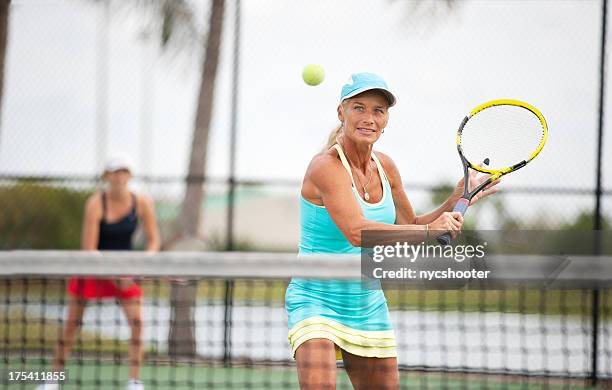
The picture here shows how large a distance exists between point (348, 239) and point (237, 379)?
138 inches

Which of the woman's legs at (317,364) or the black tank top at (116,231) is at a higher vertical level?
the black tank top at (116,231)

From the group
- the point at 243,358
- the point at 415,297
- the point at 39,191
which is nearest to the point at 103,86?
the point at 39,191

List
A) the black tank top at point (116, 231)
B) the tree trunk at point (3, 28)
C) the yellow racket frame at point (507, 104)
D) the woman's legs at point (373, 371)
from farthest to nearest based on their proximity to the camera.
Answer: the tree trunk at point (3, 28)
the black tank top at point (116, 231)
the yellow racket frame at point (507, 104)
the woman's legs at point (373, 371)

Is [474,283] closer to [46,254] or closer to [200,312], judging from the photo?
[46,254]

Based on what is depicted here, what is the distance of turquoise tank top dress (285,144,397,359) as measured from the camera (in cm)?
300

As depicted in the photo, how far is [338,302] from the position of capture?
10.0ft

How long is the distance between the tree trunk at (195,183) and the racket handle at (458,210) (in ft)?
12.7

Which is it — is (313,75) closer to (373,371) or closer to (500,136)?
(500,136)

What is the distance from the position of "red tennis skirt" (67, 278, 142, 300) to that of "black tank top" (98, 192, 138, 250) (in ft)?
1.03

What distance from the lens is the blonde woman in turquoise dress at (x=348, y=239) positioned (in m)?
2.91

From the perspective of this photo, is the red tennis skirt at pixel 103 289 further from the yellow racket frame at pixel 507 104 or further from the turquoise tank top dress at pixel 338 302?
the yellow racket frame at pixel 507 104

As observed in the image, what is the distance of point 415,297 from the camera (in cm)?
1398

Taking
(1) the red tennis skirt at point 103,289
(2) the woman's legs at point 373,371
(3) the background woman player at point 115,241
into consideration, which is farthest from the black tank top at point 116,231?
(2) the woman's legs at point 373,371

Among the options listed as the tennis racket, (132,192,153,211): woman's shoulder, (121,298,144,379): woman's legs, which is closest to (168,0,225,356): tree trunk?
(132,192,153,211): woman's shoulder
